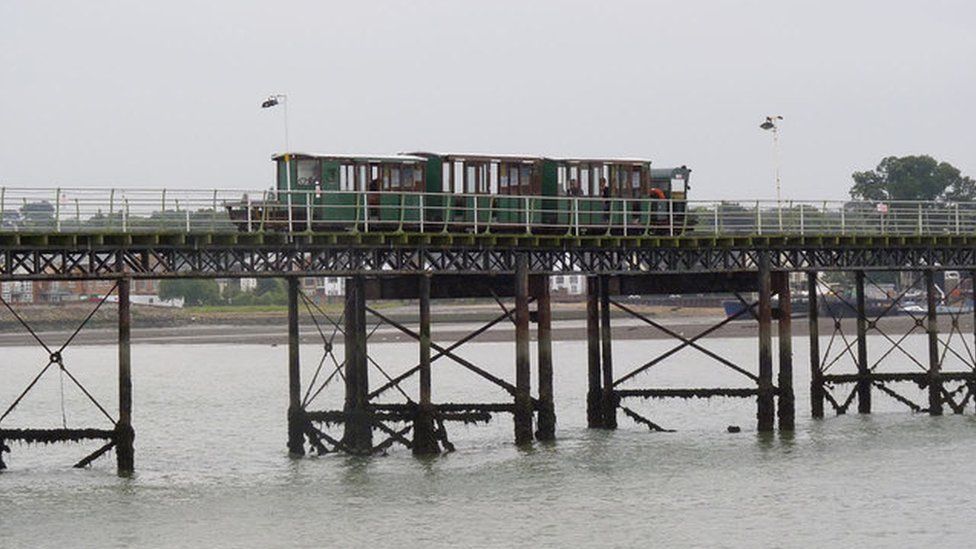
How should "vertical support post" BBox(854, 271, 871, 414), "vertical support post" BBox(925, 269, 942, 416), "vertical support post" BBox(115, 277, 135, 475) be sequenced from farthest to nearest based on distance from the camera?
"vertical support post" BBox(854, 271, 871, 414) < "vertical support post" BBox(925, 269, 942, 416) < "vertical support post" BBox(115, 277, 135, 475)

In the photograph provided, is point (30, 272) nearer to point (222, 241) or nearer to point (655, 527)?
point (222, 241)

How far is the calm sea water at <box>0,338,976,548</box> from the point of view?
4094 centimetres

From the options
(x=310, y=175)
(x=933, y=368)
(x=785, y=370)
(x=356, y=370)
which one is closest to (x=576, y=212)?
(x=310, y=175)

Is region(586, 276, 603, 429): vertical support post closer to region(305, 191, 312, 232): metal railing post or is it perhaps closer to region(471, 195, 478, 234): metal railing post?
region(471, 195, 478, 234): metal railing post

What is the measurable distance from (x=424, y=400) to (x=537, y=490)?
5.63 metres

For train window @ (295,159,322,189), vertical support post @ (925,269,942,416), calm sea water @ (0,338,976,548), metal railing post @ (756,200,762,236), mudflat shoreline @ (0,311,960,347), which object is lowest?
mudflat shoreline @ (0,311,960,347)

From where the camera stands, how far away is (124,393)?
46375 millimetres

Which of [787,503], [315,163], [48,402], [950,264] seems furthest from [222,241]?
[48,402]

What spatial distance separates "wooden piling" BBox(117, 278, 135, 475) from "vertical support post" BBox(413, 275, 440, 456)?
7993mm

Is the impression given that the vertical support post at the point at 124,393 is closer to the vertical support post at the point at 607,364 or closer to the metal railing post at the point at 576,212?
the metal railing post at the point at 576,212

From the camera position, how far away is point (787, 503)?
148 ft

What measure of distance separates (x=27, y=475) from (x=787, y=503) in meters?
20.2

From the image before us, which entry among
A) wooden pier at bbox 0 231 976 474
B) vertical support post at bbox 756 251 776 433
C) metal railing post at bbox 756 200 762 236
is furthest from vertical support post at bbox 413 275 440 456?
metal railing post at bbox 756 200 762 236

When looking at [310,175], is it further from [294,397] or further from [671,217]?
[671,217]
